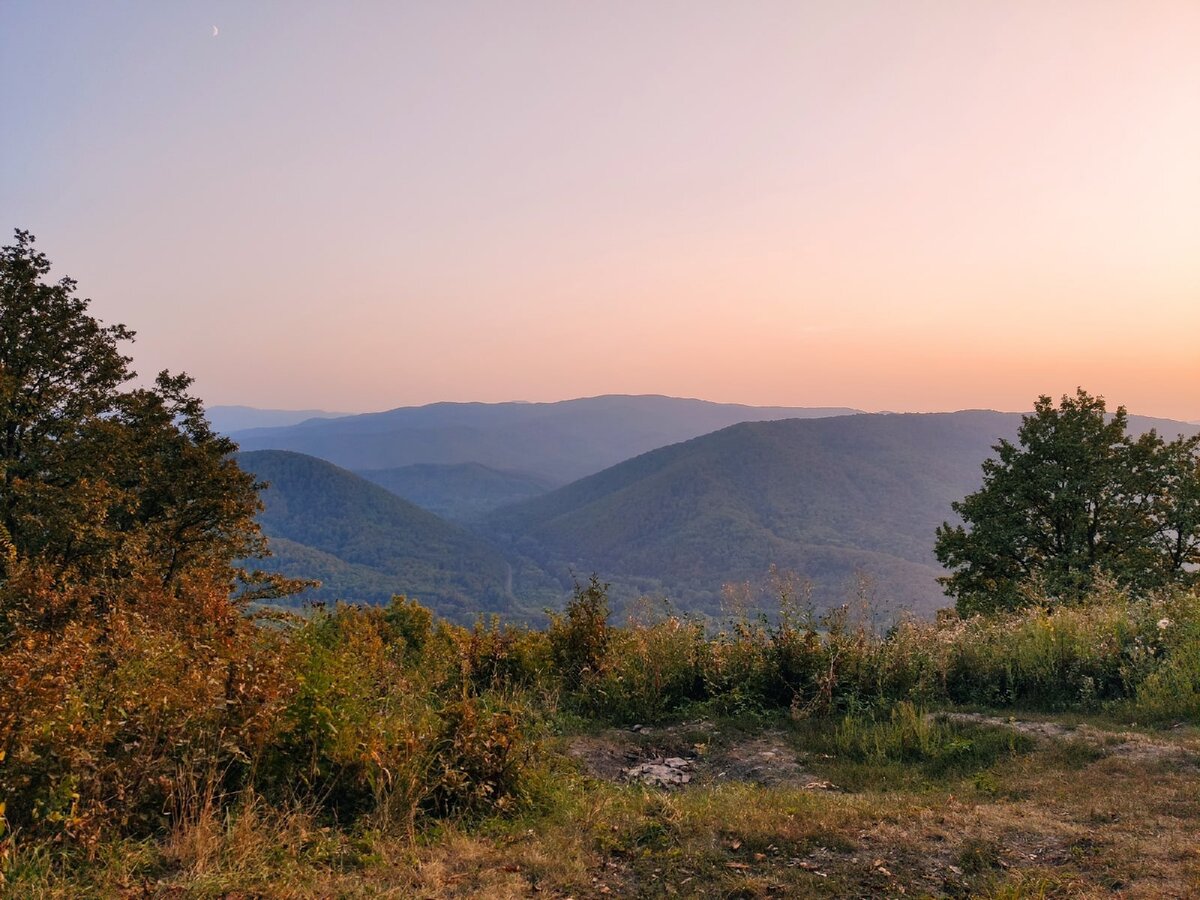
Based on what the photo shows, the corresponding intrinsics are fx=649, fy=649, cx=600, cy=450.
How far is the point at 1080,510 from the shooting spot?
24.0 meters

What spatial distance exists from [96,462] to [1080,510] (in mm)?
32909

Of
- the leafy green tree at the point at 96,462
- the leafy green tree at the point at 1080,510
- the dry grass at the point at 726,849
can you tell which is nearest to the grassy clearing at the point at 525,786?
the dry grass at the point at 726,849

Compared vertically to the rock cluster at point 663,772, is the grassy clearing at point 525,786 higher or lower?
higher

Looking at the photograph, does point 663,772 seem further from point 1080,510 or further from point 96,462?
point 1080,510

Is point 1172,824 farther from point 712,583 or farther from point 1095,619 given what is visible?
point 712,583

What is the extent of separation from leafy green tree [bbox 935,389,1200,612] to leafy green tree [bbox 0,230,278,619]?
26176 millimetres

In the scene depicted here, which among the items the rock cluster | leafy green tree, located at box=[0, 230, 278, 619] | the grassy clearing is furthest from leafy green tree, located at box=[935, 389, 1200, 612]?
leafy green tree, located at box=[0, 230, 278, 619]

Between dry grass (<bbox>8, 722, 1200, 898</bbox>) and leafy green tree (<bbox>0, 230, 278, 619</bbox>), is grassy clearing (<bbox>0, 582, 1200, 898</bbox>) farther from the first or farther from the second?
leafy green tree (<bbox>0, 230, 278, 619</bbox>)

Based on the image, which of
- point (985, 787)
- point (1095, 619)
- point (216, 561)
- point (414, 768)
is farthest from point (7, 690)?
point (216, 561)

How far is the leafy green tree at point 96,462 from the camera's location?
675 inches

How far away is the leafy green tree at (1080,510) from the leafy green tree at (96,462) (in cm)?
2618

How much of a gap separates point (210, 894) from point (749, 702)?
5.69 m

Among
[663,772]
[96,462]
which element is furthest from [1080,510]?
[96,462]

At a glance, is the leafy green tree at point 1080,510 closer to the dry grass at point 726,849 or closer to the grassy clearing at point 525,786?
the grassy clearing at point 525,786
